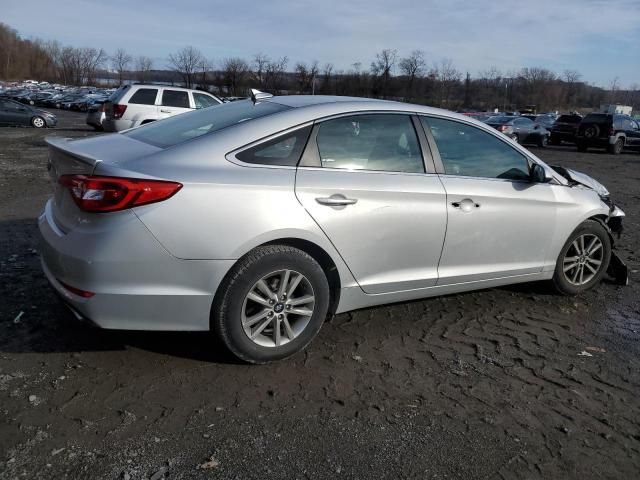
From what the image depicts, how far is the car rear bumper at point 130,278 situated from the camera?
2.91 m

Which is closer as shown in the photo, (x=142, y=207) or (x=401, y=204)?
(x=142, y=207)

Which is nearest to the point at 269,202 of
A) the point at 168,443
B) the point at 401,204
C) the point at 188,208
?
the point at 188,208

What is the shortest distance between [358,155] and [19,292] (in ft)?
9.21

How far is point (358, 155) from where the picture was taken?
365 cm

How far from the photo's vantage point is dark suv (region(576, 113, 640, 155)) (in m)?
24.3

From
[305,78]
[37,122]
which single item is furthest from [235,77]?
[37,122]

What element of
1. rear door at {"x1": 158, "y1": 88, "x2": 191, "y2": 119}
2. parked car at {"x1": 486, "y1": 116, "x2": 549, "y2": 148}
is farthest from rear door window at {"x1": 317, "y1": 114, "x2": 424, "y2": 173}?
parked car at {"x1": 486, "y1": 116, "x2": 549, "y2": 148}

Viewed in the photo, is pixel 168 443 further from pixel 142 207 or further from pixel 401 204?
pixel 401 204

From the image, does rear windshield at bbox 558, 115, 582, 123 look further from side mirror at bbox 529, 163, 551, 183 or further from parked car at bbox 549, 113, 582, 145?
side mirror at bbox 529, 163, 551, 183

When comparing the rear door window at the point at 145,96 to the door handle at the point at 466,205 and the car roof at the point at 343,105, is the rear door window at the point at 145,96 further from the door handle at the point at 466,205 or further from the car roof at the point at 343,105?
the door handle at the point at 466,205

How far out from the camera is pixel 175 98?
17.0m

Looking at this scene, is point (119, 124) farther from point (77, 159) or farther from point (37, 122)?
point (77, 159)

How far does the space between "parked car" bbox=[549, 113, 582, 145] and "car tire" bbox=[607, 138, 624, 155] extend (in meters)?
2.09

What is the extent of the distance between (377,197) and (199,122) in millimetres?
1336
